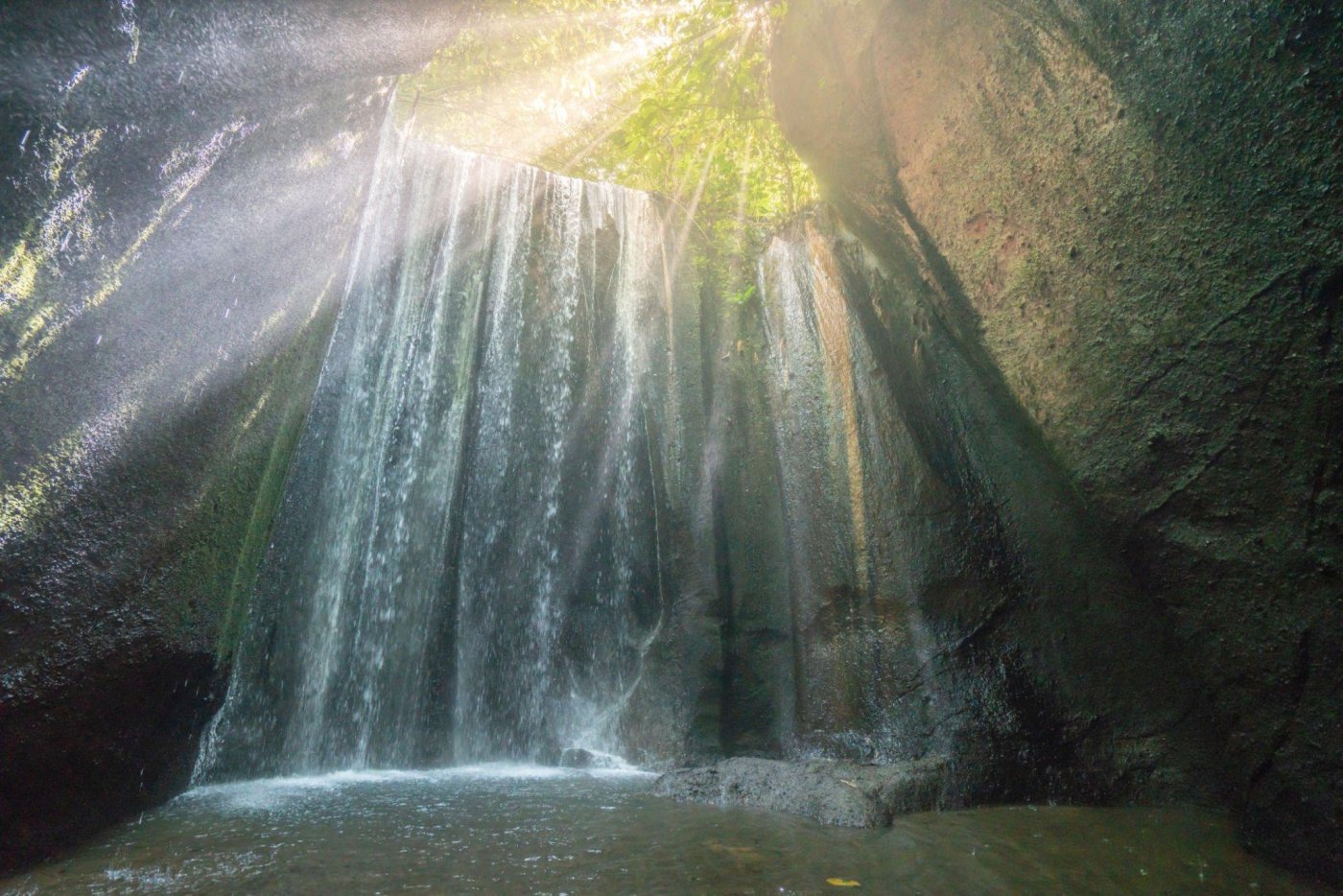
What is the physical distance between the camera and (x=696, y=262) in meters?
8.55

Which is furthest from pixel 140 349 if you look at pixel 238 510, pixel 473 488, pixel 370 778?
pixel 473 488

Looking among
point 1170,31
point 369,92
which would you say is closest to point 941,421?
point 1170,31

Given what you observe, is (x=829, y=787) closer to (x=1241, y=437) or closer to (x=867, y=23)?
Answer: (x=1241, y=437)

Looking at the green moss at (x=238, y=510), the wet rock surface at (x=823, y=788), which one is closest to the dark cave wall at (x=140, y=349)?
the green moss at (x=238, y=510)

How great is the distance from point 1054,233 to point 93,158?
15.5 ft

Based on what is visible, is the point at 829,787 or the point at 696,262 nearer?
the point at 829,787

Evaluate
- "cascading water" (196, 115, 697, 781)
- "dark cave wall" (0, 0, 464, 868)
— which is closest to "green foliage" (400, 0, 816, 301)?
"cascading water" (196, 115, 697, 781)

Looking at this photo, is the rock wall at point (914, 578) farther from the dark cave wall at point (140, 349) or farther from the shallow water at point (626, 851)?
the dark cave wall at point (140, 349)

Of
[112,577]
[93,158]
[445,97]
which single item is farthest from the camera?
[445,97]

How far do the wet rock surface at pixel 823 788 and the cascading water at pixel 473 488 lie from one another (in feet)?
8.80

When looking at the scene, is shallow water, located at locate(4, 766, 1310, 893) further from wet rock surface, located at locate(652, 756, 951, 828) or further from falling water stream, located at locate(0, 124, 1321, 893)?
wet rock surface, located at locate(652, 756, 951, 828)

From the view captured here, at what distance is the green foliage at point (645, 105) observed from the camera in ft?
22.0

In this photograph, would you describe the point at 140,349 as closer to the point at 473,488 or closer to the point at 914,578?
the point at 914,578

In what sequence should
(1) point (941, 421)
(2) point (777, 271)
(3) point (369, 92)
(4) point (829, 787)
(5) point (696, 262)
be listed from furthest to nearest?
1. (5) point (696, 262)
2. (2) point (777, 271)
3. (1) point (941, 421)
4. (3) point (369, 92)
5. (4) point (829, 787)
